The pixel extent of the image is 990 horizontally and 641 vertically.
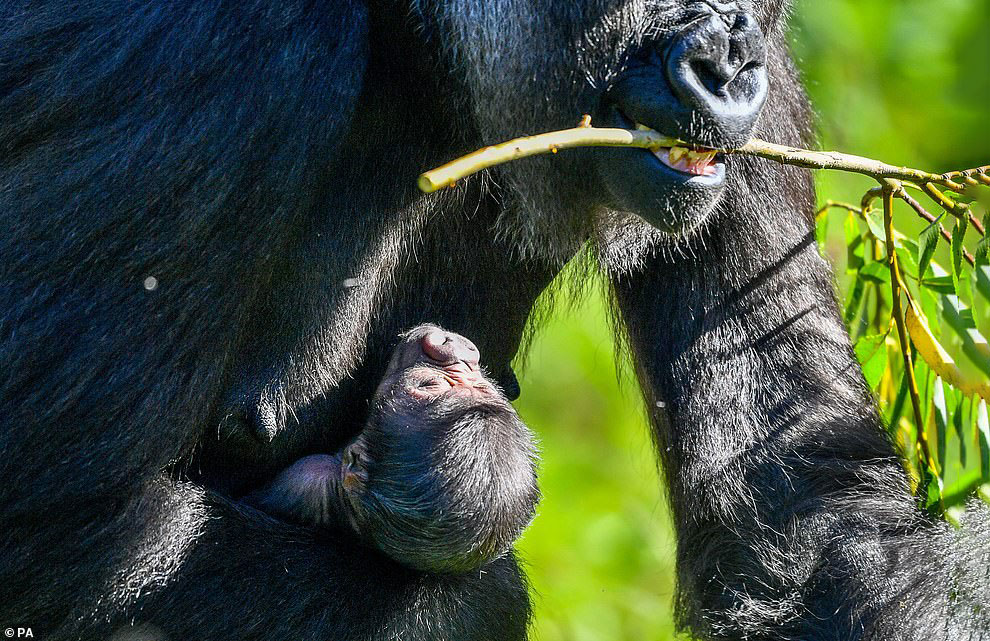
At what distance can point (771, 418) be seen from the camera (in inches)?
165

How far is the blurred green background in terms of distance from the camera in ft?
21.5

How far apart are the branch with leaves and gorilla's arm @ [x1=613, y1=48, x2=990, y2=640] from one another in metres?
0.15

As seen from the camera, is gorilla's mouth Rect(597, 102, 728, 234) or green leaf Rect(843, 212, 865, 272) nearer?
gorilla's mouth Rect(597, 102, 728, 234)

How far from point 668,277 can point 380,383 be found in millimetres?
1038

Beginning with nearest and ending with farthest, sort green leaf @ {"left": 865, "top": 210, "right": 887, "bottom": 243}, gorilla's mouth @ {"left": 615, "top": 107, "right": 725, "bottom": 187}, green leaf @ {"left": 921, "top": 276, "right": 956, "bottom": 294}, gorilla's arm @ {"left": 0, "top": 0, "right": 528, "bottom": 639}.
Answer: gorilla's arm @ {"left": 0, "top": 0, "right": 528, "bottom": 639}, gorilla's mouth @ {"left": 615, "top": 107, "right": 725, "bottom": 187}, green leaf @ {"left": 921, "top": 276, "right": 956, "bottom": 294}, green leaf @ {"left": 865, "top": 210, "right": 887, "bottom": 243}

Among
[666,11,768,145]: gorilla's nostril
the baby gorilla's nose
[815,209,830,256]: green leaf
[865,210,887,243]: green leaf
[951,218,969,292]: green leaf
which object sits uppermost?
[666,11,768,145]: gorilla's nostril

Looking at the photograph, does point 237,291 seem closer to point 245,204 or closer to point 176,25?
point 245,204

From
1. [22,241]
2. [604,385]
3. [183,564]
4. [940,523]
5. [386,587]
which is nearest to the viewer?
[22,241]

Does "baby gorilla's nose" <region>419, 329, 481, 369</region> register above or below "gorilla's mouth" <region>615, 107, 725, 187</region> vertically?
below

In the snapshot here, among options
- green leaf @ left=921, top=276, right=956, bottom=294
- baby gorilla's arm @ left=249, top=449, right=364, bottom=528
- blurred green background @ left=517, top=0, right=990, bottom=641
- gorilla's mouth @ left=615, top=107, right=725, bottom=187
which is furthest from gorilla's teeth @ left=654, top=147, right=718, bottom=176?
blurred green background @ left=517, top=0, right=990, bottom=641

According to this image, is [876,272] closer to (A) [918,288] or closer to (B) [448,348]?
(A) [918,288]

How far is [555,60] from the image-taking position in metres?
3.36

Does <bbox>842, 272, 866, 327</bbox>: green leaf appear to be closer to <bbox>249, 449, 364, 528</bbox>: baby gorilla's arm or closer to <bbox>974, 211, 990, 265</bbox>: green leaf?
<bbox>974, 211, 990, 265</bbox>: green leaf

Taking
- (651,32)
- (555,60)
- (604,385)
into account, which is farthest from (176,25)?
(604,385)
